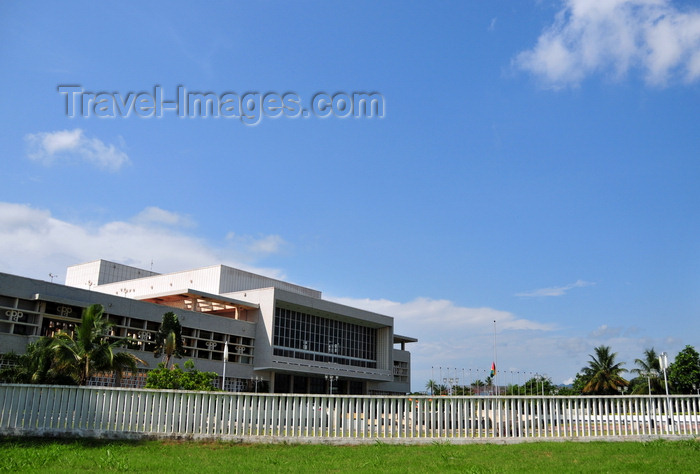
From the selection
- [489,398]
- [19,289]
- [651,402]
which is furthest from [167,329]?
[651,402]

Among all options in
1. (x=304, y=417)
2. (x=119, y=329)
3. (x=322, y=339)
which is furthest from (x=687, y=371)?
(x=304, y=417)

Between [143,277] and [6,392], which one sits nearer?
[6,392]

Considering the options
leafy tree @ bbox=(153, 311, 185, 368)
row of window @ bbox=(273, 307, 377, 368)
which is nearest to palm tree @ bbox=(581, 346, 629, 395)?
row of window @ bbox=(273, 307, 377, 368)

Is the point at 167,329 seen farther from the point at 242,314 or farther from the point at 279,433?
the point at 279,433

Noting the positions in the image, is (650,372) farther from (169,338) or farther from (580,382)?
(169,338)

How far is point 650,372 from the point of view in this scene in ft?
225

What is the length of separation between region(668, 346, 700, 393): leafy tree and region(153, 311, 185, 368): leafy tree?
44.2 m

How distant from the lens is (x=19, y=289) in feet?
115

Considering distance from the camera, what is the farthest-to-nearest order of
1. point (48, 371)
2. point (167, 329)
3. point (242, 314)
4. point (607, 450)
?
point (242, 314) < point (167, 329) < point (48, 371) < point (607, 450)

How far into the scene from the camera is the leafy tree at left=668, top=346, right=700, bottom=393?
5412 cm

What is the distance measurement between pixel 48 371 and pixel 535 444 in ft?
63.8

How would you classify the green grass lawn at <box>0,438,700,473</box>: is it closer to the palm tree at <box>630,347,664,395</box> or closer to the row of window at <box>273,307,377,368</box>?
the row of window at <box>273,307,377,368</box>

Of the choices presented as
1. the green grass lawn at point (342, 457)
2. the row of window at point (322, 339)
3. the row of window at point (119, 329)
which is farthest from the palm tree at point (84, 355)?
the row of window at point (322, 339)

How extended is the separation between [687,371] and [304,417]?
50.4 meters
